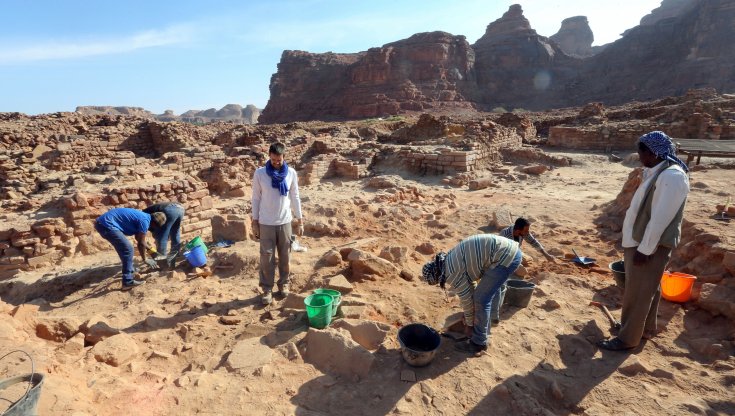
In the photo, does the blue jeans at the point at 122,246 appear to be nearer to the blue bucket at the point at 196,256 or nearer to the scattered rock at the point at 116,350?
the blue bucket at the point at 196,256

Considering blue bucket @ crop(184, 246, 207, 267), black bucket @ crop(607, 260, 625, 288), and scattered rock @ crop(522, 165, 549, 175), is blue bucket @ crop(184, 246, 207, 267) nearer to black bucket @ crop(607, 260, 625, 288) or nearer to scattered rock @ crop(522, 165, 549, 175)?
black bucket @ crop(607, 260, 625, 288)

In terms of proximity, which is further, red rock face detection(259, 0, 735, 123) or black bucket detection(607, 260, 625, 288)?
red rock face detection(259, 0, 735, 123)

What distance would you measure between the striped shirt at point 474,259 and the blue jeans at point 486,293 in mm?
41

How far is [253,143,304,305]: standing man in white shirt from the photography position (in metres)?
3.84

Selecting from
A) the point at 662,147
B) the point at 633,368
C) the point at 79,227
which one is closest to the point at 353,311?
the point at 633,368

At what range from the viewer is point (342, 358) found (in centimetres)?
284

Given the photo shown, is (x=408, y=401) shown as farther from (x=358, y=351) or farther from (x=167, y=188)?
(x=167, y=188)

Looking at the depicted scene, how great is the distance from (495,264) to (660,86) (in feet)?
177

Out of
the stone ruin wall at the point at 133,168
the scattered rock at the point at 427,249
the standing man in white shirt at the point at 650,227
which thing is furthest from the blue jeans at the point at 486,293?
the stone ruin wall at the point at 133,168

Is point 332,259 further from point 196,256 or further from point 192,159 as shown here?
point 192,159

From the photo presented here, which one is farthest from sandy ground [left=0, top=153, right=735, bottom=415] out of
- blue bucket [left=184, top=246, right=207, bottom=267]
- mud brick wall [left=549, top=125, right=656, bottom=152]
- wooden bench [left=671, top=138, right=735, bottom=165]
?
mud brick wall [left=549, top=125, right=656, bottom=152]

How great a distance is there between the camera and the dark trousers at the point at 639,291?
2.77 metres

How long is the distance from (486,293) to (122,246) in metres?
4.29

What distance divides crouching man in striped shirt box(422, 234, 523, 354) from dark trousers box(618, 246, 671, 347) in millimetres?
874
